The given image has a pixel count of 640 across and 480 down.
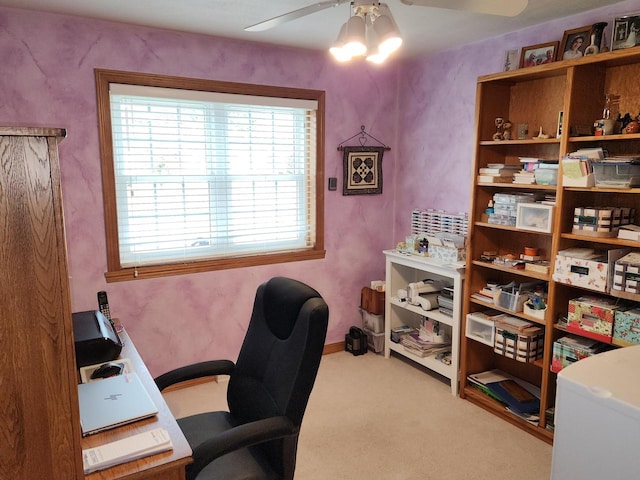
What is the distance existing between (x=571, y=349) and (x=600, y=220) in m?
0.69

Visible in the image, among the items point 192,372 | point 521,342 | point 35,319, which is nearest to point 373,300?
point 521,342

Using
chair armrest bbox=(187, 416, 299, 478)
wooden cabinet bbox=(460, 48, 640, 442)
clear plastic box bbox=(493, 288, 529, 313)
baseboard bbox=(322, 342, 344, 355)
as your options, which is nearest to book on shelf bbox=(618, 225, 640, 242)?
wooden cabinet bbox=(460, 48, 640, 442)

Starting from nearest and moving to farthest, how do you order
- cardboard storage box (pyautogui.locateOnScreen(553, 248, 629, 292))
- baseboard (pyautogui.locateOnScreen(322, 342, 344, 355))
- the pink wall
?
cardboard storage box (pyautogui.locateOnScreen(553, 248, 629, 292)) < the pink wall < baseboard (pyautogui.locateOnScreen(322, 342, 344, 355))

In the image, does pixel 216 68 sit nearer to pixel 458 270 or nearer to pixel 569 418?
pixel 458 270

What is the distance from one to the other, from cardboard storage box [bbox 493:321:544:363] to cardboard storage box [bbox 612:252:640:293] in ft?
1.89

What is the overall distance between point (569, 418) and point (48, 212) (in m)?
1.70

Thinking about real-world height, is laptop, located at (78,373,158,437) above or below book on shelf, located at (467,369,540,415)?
above

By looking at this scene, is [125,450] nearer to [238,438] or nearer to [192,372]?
[238,438]

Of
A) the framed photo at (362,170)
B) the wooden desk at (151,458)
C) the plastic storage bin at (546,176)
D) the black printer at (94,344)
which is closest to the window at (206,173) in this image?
the framed photo at (362,170)

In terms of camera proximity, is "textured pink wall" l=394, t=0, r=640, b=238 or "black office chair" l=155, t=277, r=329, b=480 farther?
"textured pink wall" l=394, t=0, r=640, b=238

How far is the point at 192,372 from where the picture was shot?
6.70ft

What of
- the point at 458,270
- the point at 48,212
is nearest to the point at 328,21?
the point at 458,270

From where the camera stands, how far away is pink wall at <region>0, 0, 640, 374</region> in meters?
2.72

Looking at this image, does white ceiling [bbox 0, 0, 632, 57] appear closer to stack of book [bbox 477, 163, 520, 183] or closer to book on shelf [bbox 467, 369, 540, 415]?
stack of book [bbox 477, 163, 520, 183]
